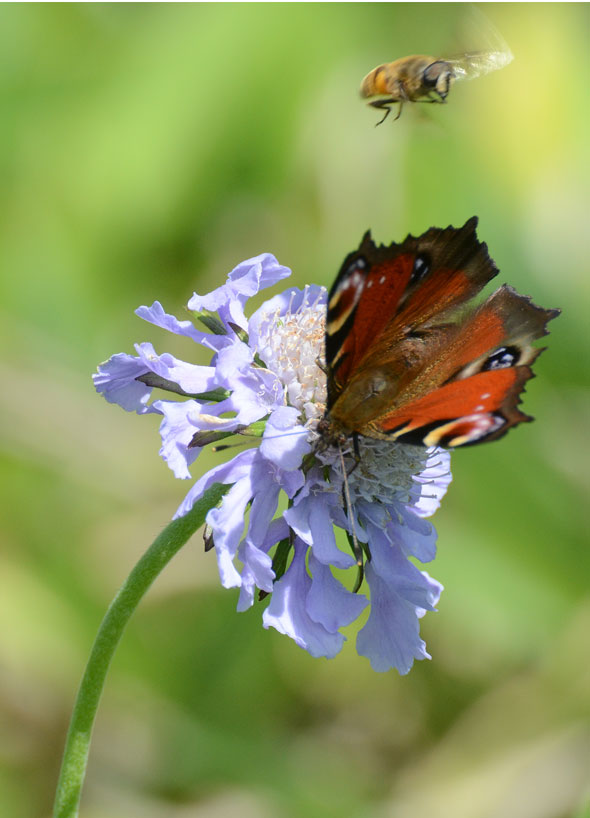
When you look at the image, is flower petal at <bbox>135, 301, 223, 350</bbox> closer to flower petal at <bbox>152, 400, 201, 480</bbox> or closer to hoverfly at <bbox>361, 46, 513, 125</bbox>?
flower petal at <bbox>152, 400, 201, 480</bbox>

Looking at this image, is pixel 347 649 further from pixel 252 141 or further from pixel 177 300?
pixel 252 141

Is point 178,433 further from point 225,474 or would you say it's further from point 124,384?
point 124,384

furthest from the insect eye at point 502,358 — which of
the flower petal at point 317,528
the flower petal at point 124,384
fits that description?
the flower petal at point 124,384

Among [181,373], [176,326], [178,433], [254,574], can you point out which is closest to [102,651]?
[254,574]

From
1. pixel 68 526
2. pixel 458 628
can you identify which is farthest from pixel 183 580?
pixel 458 628

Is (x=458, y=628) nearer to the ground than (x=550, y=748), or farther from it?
farther from it
